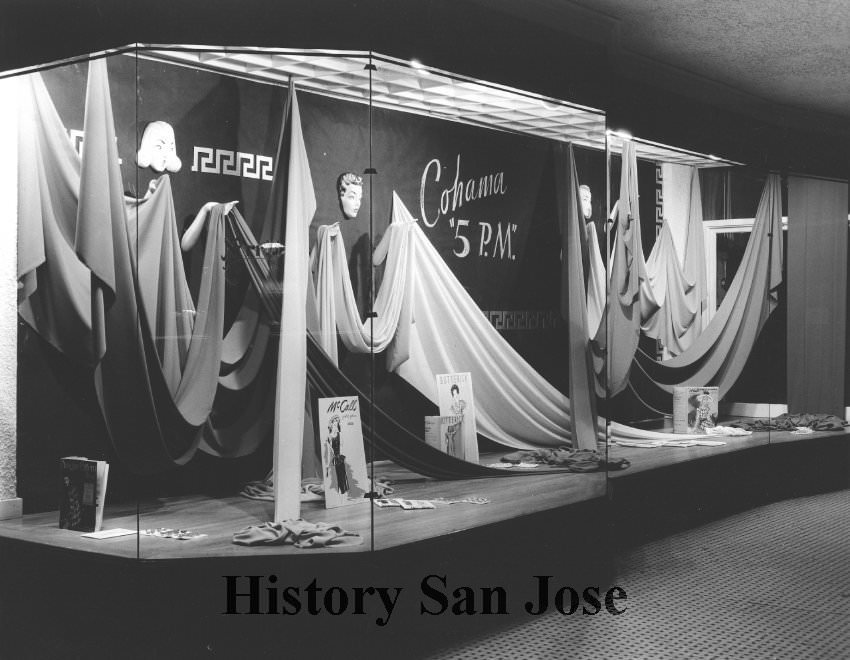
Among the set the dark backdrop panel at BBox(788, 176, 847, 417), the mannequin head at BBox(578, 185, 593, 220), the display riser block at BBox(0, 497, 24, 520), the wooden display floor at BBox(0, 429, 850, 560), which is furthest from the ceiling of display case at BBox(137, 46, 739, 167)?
the dark backdrop panel at BBox(788, 176, 847, 417)

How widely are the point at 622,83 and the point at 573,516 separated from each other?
2359 millimetres

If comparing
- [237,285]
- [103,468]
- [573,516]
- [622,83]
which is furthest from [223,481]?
[622,83]

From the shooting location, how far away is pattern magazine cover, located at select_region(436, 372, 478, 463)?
14.9 feet

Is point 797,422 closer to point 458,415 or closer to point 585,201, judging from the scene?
point 585,201

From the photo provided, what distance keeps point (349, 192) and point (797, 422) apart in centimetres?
427

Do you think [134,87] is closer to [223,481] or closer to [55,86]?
[55,86]

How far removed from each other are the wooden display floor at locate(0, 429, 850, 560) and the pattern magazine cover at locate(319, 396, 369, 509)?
0.06 meters

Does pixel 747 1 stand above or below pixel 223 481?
above

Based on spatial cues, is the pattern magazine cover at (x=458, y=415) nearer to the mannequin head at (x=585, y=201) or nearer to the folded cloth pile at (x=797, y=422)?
the mannequin head at (x=585, y=201)

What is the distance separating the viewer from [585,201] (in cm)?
460

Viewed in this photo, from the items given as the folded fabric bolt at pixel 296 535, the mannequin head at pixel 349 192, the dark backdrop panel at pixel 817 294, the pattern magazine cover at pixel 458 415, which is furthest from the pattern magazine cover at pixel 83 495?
the dark backdrop panel at pixel 817 294

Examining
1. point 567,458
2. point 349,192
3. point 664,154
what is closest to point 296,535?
point 349,192

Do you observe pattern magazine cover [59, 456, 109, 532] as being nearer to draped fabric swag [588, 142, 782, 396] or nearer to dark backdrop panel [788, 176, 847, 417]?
draped fabric swag [588, 142, 782, 396]

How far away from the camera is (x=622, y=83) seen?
5180 millimetres
